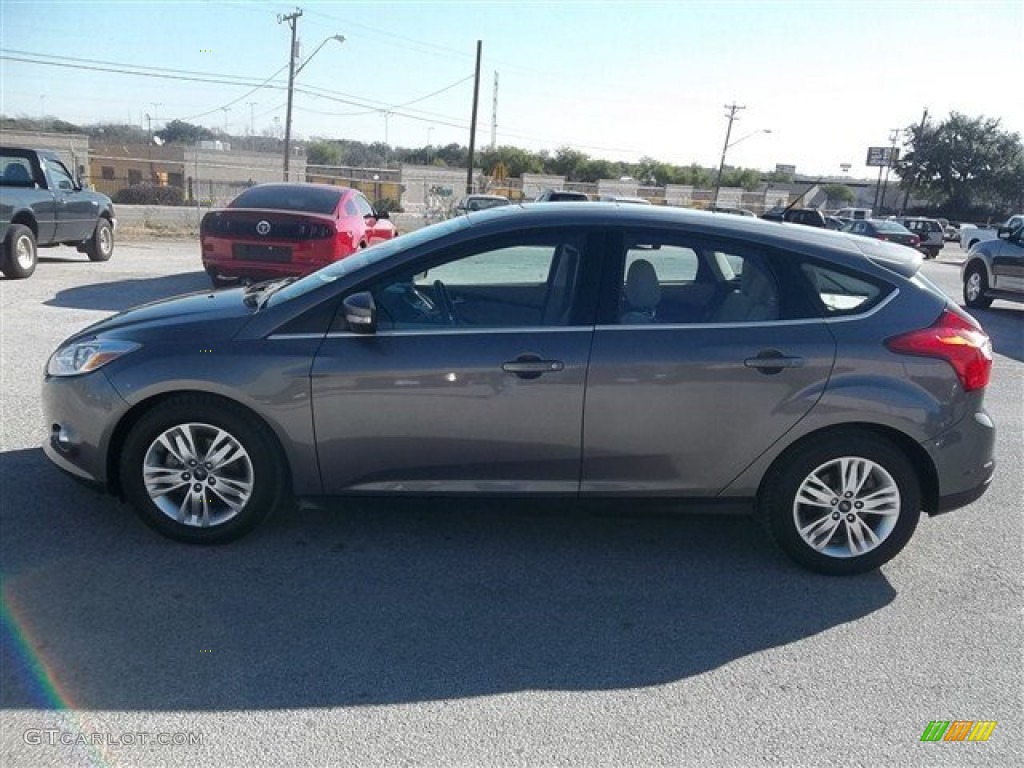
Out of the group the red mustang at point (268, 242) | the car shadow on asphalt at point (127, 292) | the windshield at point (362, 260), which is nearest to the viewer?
the windshield at point (362, 260)

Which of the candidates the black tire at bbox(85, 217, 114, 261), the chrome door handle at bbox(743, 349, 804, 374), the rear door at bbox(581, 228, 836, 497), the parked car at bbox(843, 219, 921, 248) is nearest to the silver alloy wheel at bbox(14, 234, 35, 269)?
the black tire at bbox(85, 217, 114, 261)

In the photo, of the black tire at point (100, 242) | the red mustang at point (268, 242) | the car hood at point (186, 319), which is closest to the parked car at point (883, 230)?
the black tire at point (100, 242)

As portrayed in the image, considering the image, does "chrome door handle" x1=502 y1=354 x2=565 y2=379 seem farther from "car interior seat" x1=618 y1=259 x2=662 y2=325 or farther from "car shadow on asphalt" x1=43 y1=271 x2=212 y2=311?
"car shadow on asphalt" x1=43 y1=271 x2=212 y2=311

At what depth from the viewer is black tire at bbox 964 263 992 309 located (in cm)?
→ 1572

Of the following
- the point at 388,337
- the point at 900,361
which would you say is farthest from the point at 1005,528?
the point at 388,337

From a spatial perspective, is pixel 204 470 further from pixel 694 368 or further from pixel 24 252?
pixel 24 252

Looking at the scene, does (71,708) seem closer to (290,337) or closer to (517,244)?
(290,337)

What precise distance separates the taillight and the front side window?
153 cm

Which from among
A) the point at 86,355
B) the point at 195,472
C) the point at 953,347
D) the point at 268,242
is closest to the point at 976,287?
the point at 268,242

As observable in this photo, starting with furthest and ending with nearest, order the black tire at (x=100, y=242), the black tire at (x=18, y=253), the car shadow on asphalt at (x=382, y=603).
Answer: the black tire at (x=100, y=242) < the black tire at (x=18, y=253) < the car shadow on asphalt at (x=382, y=603)

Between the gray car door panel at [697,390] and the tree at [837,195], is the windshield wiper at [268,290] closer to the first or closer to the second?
the gray car door panel at [697,390]

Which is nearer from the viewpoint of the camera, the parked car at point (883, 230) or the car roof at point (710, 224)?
the car roof at point (710, 224)

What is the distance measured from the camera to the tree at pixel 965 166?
72.1m

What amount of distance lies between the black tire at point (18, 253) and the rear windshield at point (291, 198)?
3518 millimetres
